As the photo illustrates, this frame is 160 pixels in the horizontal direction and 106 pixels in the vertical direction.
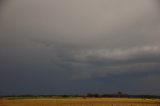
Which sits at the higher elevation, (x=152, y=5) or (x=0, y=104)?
(x=152, y=5)

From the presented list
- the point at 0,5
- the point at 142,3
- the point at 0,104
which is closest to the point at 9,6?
the point at 0,5

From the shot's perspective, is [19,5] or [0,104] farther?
[0,104]

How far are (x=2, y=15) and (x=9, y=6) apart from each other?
28 centimetres

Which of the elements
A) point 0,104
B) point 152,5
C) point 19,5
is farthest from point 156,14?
point 0,104

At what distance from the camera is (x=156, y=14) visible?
835cm

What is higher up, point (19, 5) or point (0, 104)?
point (19, 5)

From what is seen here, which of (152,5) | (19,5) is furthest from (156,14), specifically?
(19,5)

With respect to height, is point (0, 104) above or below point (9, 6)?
below

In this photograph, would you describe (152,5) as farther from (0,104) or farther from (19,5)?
(0,104)

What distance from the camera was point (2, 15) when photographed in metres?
8.39

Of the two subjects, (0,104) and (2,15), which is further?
(0,104)

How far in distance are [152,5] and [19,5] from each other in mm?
3150

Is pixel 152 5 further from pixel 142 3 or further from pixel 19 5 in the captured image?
pixel 19 5

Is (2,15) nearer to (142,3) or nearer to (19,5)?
(19,5)
